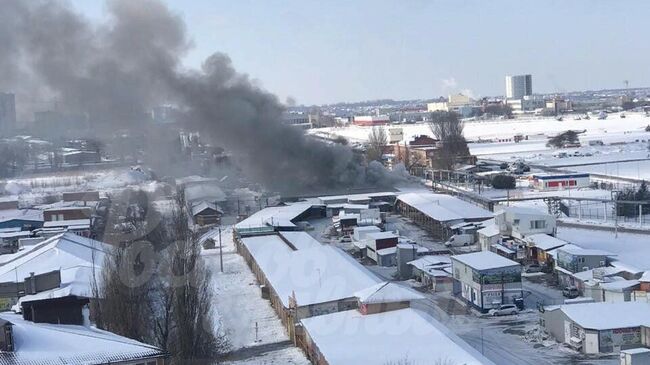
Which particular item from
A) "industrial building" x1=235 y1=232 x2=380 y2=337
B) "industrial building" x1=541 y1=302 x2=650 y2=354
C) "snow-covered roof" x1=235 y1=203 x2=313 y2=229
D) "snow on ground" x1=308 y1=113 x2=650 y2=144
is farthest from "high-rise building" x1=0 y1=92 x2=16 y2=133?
"snow on ground" x1=308 y1=113 x2=650 y2=144

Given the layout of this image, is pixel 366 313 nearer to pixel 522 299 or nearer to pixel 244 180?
pixel 522 299

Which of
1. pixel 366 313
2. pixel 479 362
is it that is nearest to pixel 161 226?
pixel 366 313

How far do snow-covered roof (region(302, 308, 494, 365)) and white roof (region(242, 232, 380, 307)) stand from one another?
65 centimetres

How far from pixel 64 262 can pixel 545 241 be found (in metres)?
5.89

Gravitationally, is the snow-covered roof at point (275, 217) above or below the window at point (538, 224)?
below

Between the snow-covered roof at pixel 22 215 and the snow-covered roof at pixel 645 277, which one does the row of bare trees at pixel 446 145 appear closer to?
the snow-covered roof at pixel 22 215

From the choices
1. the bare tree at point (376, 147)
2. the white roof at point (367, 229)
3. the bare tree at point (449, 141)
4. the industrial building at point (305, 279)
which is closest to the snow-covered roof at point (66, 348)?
the industrial building at point (305, 279)

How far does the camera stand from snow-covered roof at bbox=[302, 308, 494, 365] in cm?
538

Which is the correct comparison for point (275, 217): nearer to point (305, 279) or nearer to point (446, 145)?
point (305, 279)

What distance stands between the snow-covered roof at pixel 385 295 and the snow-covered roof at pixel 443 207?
5.73m

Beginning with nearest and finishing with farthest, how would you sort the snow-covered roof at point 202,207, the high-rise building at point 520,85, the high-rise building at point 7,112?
the snow-covered roof at point 202,207 → the high-rise building at point 7,112 → the high-rise building at point 520,85

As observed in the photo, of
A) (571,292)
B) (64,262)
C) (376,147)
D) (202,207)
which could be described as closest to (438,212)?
(202,207)

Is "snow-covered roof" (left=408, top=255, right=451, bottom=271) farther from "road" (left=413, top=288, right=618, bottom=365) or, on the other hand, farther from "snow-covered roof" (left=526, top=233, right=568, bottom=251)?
"snow-covered roof" (left=526, top=233, right=568, bottom=251)

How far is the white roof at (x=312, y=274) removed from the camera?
763 centimetres
